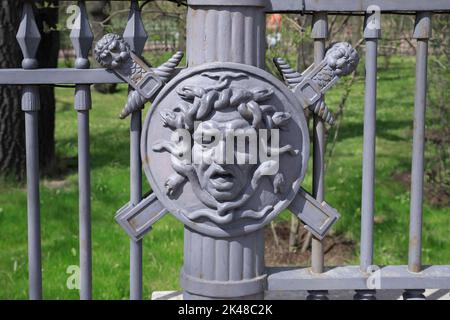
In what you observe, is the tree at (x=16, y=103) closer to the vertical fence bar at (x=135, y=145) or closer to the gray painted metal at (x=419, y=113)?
the vertical fence bar at (x=135, y=145)

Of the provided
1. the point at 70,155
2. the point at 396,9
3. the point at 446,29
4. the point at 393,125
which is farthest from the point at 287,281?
the point at 393,125

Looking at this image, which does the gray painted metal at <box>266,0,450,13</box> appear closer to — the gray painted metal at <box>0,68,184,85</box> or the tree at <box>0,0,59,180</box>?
the gray painted metal at <box>0,68,184,85</box>

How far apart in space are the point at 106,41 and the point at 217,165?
18.6 inches

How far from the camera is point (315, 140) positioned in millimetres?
1974

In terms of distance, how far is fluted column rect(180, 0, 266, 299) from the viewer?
5.94 feet

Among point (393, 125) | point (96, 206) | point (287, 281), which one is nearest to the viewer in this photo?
point (287, 281)

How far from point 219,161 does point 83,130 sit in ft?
1.40

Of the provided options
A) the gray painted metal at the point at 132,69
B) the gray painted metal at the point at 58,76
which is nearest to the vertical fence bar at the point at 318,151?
the gray painted metal at the point at 132,69

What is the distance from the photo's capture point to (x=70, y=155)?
683cm

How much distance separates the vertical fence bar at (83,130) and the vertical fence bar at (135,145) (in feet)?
0.39

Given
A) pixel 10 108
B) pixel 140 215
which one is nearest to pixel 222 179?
pixel 140 215

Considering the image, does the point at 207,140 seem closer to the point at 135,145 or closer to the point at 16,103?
the point at 135,145

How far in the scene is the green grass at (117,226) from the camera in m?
3.79

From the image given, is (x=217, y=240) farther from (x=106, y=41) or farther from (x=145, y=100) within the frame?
(x=106, y=41)
